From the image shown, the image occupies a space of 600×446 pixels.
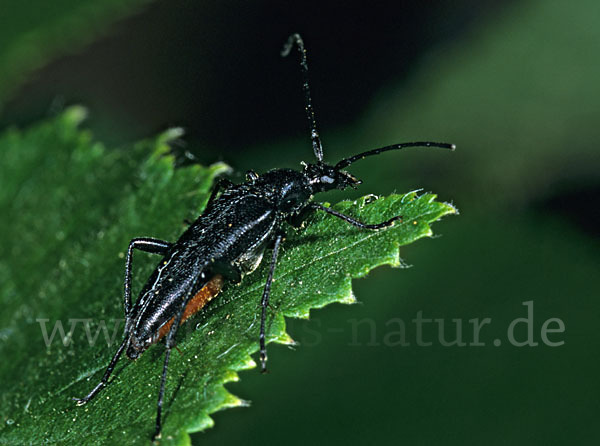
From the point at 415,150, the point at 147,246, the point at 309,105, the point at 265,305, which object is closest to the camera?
the point at 265,305

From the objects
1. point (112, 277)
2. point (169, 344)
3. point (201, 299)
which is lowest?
point (169, 344)

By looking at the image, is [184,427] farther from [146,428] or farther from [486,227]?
[486,227]

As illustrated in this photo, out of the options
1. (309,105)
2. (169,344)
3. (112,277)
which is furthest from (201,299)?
(309,105)

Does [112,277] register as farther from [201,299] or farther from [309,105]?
[309,105]

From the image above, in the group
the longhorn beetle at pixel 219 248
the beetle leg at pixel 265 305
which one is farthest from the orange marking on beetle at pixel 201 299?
the beetle leg at pixel 265 305

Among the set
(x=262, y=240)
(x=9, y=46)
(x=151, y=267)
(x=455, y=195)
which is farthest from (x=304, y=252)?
(x=9, y=46)

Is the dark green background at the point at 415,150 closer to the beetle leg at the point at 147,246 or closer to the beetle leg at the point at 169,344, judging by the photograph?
the beetle leg at the point at 147,246
